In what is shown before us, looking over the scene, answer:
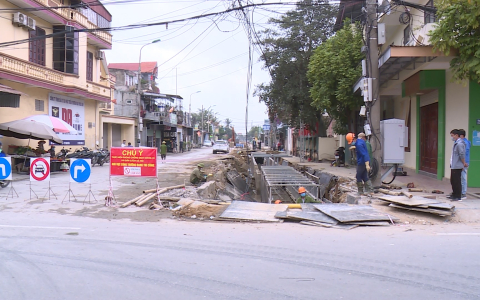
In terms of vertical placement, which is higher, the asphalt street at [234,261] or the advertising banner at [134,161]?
the advertising banner at [134,161]

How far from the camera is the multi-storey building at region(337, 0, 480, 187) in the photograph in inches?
453

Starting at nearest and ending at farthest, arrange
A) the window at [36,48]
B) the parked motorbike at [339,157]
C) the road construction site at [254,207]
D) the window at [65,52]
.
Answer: the road construction site at [254,207] → the window at [36,48] → the parked motorbike at [339,157] → the window at [65,52]

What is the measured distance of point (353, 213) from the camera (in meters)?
8.61

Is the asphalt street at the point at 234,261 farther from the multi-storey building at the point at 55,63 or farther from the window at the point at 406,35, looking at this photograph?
the multi-storey building at the point at 55,63

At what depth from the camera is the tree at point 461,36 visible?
32.5 ft

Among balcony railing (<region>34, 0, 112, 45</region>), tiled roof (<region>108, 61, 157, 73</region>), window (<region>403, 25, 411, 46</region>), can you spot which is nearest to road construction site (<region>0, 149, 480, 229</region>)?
window (<region>403, 25, 411, 46</region>)

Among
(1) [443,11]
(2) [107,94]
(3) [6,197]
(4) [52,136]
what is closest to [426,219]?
(1) [443,11]

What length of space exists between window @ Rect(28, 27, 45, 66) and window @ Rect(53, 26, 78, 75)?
1.04 meters

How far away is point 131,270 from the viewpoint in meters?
5.11

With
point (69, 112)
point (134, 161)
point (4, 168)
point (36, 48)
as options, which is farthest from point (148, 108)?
point (134, 161)

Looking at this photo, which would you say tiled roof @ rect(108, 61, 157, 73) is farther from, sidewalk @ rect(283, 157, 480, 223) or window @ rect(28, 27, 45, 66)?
sidewalk @ rect(283, 157, 480, 223)

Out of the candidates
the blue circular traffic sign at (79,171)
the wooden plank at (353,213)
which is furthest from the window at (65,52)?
the wooden plank at (353,213)

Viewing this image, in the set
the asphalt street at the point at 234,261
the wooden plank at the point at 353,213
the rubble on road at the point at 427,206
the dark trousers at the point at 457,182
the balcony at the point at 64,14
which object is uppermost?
the balcony at the point at 64,14

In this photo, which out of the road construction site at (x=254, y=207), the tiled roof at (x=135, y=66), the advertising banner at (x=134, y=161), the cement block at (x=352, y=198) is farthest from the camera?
the tiled roof at (x=135, y=66)
